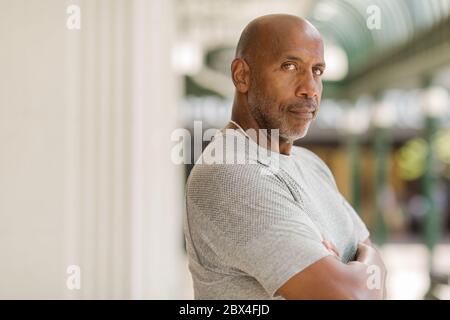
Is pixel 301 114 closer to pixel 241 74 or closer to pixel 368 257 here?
pixel 241 74

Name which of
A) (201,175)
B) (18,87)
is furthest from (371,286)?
(18,87)

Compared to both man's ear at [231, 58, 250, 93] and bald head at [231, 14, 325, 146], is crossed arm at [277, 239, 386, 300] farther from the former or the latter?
man's ear at [231, 58, 250, 93]

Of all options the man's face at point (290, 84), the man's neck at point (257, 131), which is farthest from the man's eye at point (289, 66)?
the man's neck at point (257, 131)

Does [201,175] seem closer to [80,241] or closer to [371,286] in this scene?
[371,286]

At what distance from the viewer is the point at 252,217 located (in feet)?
3.47

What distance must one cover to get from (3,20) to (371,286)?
96 centimetres

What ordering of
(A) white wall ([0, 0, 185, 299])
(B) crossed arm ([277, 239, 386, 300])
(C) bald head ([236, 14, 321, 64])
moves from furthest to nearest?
(A) white wall ([0, 0, 185, 299])
(C) bald head ([236, 14, 321, 64])
(B) crossed arm ([277, 239, 386, 300])

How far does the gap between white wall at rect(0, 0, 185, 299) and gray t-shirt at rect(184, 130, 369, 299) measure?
1.21 feet

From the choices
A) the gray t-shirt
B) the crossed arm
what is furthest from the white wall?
the crossed arm

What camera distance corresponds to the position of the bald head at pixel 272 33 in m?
1.14

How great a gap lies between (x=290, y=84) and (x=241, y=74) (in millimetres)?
106

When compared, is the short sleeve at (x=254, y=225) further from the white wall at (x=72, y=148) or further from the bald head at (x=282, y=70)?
the white wall at (x=72, y=148)

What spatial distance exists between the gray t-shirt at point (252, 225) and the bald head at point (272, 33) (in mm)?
166

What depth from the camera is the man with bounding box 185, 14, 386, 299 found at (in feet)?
3.38
